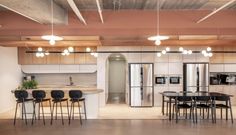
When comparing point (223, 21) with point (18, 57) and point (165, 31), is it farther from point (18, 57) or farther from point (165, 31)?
point (18, 57)

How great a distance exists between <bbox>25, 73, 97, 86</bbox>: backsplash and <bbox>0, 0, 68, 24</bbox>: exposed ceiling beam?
18.4 ft

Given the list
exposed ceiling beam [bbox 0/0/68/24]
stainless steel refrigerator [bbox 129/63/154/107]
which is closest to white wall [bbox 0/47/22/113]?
exposed ceiling beam [bbox 0/0/68/24]

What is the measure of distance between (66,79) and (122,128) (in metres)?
5.54

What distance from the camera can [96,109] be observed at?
8.41 metres

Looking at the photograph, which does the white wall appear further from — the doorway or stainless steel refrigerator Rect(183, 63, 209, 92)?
stainless steel refrigerator Rect(183, 63, 209, 92)

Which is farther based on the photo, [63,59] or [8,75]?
[63,59]

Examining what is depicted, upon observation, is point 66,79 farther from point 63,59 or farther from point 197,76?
point 197,76

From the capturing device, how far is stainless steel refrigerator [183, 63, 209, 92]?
10773 millimetres

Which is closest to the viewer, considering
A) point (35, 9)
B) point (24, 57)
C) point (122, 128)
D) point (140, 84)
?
point (35, 9)

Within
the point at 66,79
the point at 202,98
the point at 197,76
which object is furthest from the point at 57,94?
the point at 197,76

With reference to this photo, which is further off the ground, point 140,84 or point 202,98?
point 140,84

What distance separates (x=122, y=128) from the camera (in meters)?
6.89

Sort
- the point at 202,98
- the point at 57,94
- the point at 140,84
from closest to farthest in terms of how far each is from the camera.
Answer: the point at 202,98 < the point at 57,94 < the point at 140,84

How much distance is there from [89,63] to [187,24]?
556cm
